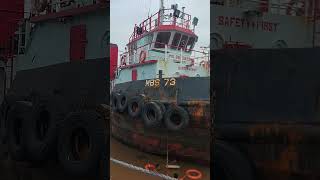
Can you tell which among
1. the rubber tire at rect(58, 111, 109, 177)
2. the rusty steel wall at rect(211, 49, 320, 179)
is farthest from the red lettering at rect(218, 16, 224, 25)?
the rubber tire at rect(58, 111, 109, 177)

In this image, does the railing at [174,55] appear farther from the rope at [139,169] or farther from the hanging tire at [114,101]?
the rope at [139,169]

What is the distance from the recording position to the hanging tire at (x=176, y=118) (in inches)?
78.2

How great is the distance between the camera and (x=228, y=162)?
192 centimetres

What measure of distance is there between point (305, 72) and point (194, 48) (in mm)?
449

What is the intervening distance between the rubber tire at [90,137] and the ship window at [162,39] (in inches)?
23.4

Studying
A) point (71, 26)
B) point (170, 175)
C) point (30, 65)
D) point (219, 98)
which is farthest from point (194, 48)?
point (30, 65)

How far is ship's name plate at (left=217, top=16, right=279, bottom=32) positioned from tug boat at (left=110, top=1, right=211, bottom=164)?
112 mm

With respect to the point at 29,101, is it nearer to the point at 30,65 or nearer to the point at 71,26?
the point at 30,65

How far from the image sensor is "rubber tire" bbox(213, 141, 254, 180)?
1891 millimetres

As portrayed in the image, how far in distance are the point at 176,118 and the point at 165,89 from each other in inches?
5.3

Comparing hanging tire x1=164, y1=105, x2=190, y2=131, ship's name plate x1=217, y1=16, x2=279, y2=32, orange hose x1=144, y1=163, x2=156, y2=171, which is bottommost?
orange hose x1=144, y1=163, x2=156, y2=171

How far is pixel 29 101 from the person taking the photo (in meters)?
3.01

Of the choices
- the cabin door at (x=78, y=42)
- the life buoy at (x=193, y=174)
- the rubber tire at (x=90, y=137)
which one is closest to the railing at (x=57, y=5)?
the cabin door at (x=78, y=42)

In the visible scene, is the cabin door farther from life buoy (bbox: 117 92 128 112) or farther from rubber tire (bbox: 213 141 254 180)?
rubber tire (bbox: 213 141 254 180)
